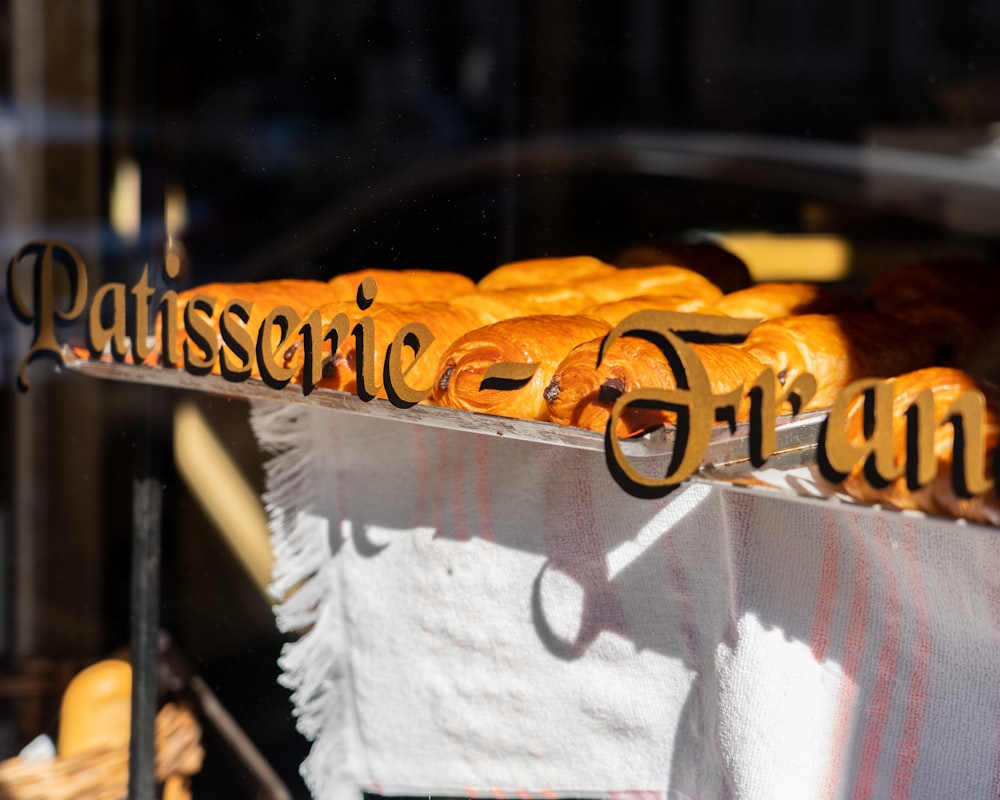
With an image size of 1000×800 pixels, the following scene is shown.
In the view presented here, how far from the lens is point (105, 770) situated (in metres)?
1.94

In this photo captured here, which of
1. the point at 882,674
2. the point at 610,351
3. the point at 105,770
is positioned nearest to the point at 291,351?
the point at 610,351

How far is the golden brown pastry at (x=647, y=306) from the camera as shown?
59.8 inches

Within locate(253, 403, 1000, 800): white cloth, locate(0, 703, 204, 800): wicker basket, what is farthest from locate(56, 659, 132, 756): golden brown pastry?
locate(253, 403, 1000, 800): white cloth

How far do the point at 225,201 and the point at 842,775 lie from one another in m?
1.44

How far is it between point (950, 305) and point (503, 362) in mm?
795

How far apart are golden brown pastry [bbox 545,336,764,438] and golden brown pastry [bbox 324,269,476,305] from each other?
392 millimetres

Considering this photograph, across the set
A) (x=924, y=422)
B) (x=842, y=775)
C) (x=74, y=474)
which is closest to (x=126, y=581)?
(x=74, y=474)

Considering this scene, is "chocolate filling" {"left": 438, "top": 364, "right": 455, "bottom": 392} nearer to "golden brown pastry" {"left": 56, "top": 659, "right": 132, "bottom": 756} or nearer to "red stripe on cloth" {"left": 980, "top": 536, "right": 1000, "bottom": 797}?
"red stripe on cloth" {"left": 980, "top": 536, "right": 1000, "bottom": 797}

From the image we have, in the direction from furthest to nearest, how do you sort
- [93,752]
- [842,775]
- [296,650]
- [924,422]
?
[93,752], [296,650], [842,775], [924,422]

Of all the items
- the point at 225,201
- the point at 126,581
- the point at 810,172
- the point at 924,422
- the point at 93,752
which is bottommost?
the point at 93,752

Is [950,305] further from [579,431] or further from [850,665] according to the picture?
[579,431]

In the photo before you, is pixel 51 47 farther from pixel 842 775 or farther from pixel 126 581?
pixel 842 775

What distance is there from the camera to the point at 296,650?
5.95ft

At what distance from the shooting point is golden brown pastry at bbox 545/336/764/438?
1146 mm
